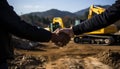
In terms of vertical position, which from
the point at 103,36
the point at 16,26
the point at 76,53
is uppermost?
the point at 16,26

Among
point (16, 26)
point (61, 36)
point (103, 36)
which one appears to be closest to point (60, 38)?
point (61, 36)

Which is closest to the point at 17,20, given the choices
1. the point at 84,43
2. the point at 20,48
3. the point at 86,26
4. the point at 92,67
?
the point at 86,26

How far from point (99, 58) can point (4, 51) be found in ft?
37.0

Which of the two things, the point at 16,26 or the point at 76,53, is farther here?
the point at 76,53

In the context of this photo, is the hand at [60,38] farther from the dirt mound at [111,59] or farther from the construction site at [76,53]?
the dirt mound at [111,59]

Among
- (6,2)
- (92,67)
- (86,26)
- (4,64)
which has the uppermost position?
(6,2)

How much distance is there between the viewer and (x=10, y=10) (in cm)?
395

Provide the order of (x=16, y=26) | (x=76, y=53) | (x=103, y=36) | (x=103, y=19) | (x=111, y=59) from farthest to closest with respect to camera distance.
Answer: (x=103, y=36)
(x=76, y=53)
(x=111, y=59)
(x=103, y=19)
(x=16, y=26)

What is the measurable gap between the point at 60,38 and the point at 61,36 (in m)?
0.07

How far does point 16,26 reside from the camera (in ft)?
13.1

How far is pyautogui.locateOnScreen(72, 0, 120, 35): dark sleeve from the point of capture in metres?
5.17

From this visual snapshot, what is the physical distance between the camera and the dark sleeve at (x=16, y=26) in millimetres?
3902

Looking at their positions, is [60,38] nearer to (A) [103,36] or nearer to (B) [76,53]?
(B) [76,53]

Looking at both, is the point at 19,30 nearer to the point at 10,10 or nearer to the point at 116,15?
the point at 10,10
